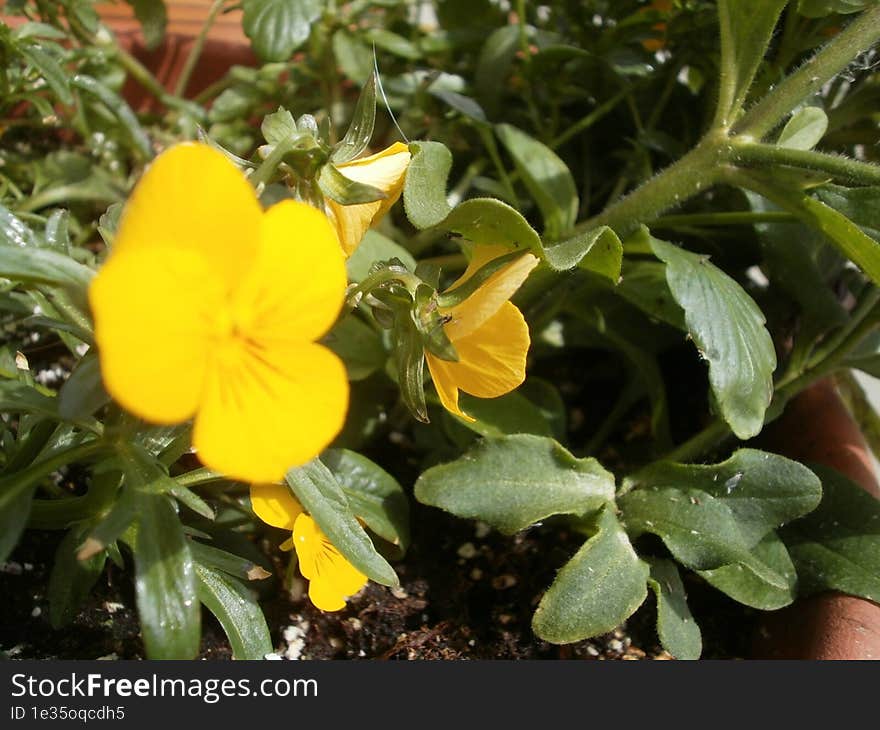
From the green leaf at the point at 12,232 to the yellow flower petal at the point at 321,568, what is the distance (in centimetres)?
27

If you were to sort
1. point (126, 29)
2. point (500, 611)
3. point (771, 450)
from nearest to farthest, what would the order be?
point (500, 611) < point (771, 450) < point (126, 29)

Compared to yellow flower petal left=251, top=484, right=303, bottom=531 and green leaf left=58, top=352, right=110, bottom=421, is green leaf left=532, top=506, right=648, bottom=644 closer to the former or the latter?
yellow flower petal left=251, top=484, right=303, bottom=531

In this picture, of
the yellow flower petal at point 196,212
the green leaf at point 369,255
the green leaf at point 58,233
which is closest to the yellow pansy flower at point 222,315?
the yellow flower petal at point 196,212

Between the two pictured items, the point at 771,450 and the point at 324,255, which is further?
the point at 771,450

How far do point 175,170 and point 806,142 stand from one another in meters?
0.58

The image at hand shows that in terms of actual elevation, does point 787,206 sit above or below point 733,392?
above

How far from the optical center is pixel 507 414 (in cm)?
83

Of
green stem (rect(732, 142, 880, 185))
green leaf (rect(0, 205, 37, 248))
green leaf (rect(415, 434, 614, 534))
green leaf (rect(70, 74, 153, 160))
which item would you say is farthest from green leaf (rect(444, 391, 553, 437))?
green leaf (rect(70, 74, 153, 160))

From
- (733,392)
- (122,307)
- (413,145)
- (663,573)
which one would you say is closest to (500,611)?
(663,573)

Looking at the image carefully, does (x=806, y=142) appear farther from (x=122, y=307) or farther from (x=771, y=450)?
(x=122, y=307)

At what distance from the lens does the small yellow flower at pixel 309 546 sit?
26.4 inches

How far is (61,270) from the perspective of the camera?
Answer: 1.53ft

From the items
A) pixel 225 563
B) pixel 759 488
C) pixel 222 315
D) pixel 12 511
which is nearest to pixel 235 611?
pixel 225 563

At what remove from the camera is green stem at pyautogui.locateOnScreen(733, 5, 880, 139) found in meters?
0.74
